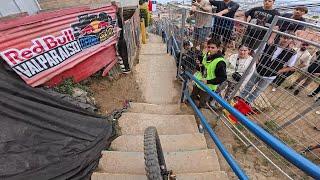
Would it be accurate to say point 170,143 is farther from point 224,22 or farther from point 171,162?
point 224,22

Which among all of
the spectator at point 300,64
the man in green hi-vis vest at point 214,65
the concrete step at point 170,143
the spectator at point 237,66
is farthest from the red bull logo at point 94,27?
the spectator at point 300,64

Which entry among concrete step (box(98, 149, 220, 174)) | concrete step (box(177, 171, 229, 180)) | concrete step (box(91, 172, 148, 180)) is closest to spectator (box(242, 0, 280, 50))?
concrete step (box(98, 149, 220, 174))

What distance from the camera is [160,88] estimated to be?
5.95 metres

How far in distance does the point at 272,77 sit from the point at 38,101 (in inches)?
134

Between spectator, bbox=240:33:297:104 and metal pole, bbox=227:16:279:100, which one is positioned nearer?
metal pole, bbox=227:16:279:100

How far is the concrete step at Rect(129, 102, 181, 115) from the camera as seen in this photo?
4727mm

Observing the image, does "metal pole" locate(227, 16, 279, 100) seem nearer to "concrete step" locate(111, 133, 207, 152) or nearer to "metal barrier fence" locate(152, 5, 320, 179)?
"metal barrier fence" locate(152, 5, 320, 179)

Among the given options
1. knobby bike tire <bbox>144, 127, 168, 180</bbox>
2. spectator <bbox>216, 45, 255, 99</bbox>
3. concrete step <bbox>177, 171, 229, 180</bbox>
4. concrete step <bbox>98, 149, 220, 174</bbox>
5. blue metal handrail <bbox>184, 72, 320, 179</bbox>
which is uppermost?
blue metal handrail <bbox>184, 72, 320, 179</bbox>

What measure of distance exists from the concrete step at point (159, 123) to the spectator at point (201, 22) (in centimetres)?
186

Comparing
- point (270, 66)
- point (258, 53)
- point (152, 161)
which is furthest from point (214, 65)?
point (152, 161)

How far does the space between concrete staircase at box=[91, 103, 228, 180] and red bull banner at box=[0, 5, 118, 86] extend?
163 cm

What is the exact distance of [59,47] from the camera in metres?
4.20

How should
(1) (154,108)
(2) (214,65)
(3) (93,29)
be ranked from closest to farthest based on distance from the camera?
(2) (214,65) → (1) (154,108) → (3) (93,29)

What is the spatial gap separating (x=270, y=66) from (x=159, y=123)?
7.00 ft
